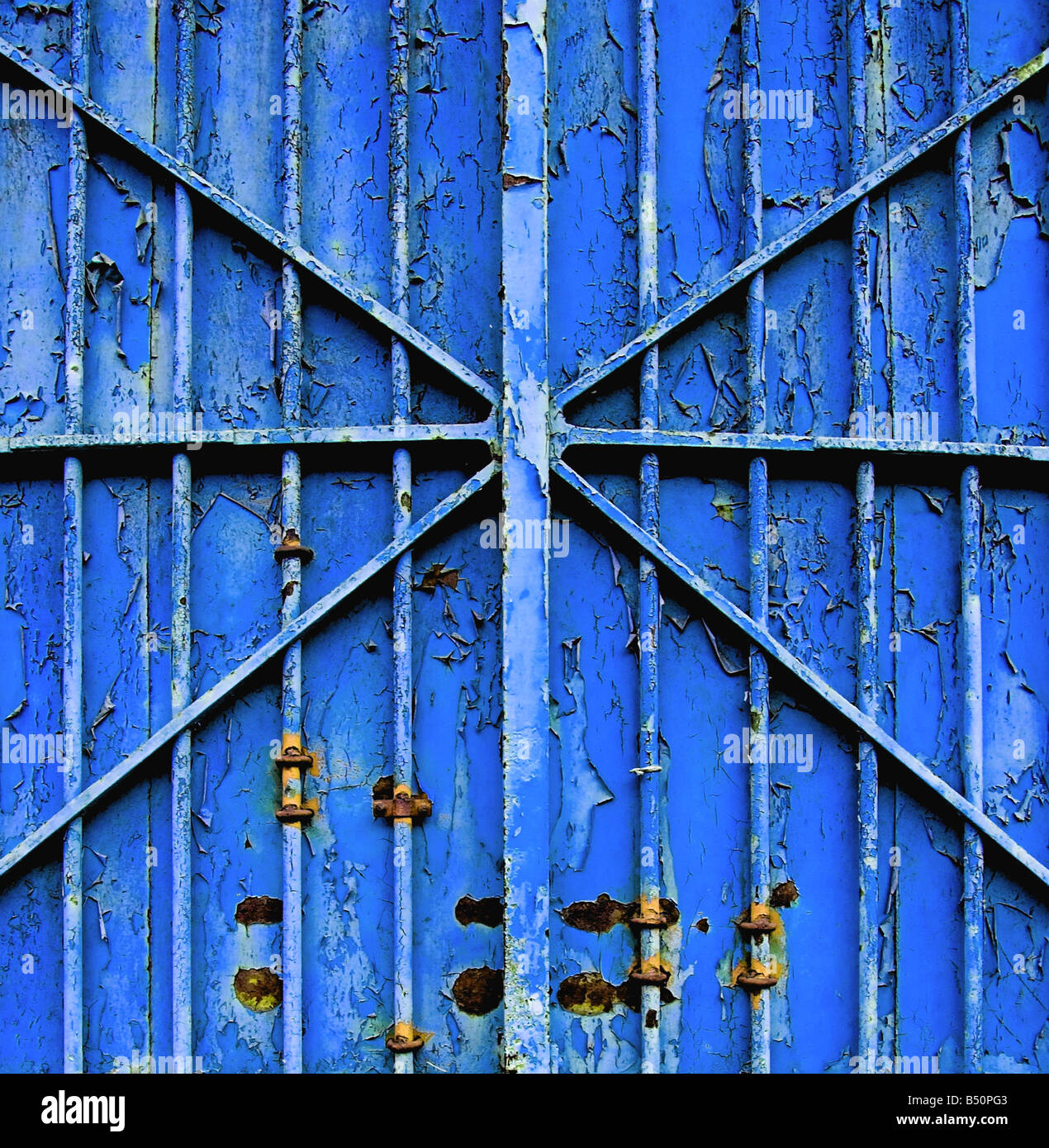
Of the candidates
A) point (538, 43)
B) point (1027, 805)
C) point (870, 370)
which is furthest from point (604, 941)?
point (538, 43)

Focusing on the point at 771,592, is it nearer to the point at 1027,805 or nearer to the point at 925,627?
the point at 925,627

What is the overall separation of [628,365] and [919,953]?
74.4 inches

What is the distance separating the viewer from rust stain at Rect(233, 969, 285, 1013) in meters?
2.49

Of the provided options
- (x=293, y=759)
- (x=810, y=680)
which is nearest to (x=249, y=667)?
(x=293, y=759)

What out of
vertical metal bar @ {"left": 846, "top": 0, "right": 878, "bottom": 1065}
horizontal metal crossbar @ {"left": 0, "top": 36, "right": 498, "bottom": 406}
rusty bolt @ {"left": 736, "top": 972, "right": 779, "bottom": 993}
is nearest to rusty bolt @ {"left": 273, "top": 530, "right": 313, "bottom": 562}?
horizontal metal crossbar @ {"left": 0, "top": 36, "right": 498, "bottom": 406}

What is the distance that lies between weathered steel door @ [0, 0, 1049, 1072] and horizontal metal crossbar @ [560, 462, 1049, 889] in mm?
15

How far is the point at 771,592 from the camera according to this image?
2.58 meters

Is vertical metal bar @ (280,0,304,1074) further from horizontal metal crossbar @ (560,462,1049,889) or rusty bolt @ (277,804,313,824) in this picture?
horizontal metal crossbar @ (560,462,1049,889)

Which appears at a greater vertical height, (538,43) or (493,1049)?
(538,43)

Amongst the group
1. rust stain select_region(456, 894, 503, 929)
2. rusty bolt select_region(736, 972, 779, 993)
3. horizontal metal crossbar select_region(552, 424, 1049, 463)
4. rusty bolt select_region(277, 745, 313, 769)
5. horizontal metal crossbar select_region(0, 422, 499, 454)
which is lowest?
rusty bolt select_region(736, 972, 779, 993)

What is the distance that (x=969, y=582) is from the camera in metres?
2.54

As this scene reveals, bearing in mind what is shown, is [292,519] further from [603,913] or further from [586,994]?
[586,994]

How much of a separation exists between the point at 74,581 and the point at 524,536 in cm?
132
